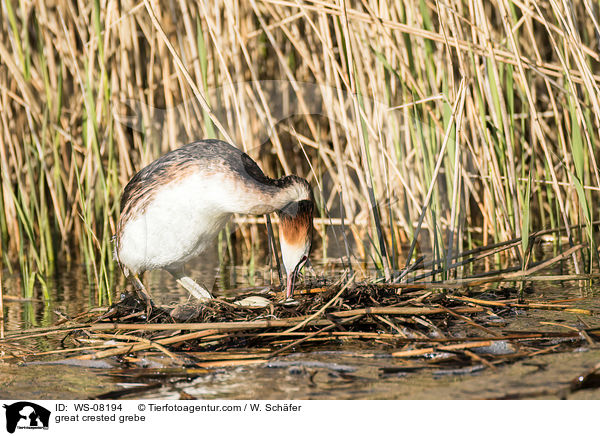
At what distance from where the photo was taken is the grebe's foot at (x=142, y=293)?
3.84m

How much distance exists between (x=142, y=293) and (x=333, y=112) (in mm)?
1826

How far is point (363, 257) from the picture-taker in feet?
18.9

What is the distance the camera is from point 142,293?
14.7 feet

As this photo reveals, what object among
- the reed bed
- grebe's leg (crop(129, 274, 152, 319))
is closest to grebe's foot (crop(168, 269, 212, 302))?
grebe's leg (crop(129, 274, 152, 319))

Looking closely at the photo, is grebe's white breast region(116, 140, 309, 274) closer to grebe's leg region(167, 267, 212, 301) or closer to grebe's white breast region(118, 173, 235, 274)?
grebe's white breast region(118, 173, 235, 274)

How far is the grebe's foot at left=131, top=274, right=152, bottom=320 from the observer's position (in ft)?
12.6

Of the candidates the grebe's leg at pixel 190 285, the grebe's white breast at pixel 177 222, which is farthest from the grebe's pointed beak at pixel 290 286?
the grebe's leg at pixel 190 285

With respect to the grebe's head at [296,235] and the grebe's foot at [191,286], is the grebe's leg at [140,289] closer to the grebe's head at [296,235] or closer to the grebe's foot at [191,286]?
the grebe's foot at [191,286]

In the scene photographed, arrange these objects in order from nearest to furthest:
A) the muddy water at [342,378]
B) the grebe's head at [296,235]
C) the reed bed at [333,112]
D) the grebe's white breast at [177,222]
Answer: the muddy water at [342,378] < the grebe's white breast at [177,222] < the grebe's head at [296,235] < the reed bed at [333,112]

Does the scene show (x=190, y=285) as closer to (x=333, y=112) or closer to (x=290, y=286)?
(x=290, y=286)

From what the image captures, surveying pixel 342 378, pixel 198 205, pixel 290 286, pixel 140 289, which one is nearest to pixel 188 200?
pixel 198 205

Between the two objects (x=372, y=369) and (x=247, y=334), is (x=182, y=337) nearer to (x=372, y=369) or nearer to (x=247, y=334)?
(x=247, y=334)

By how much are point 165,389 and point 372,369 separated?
2.68 feet
